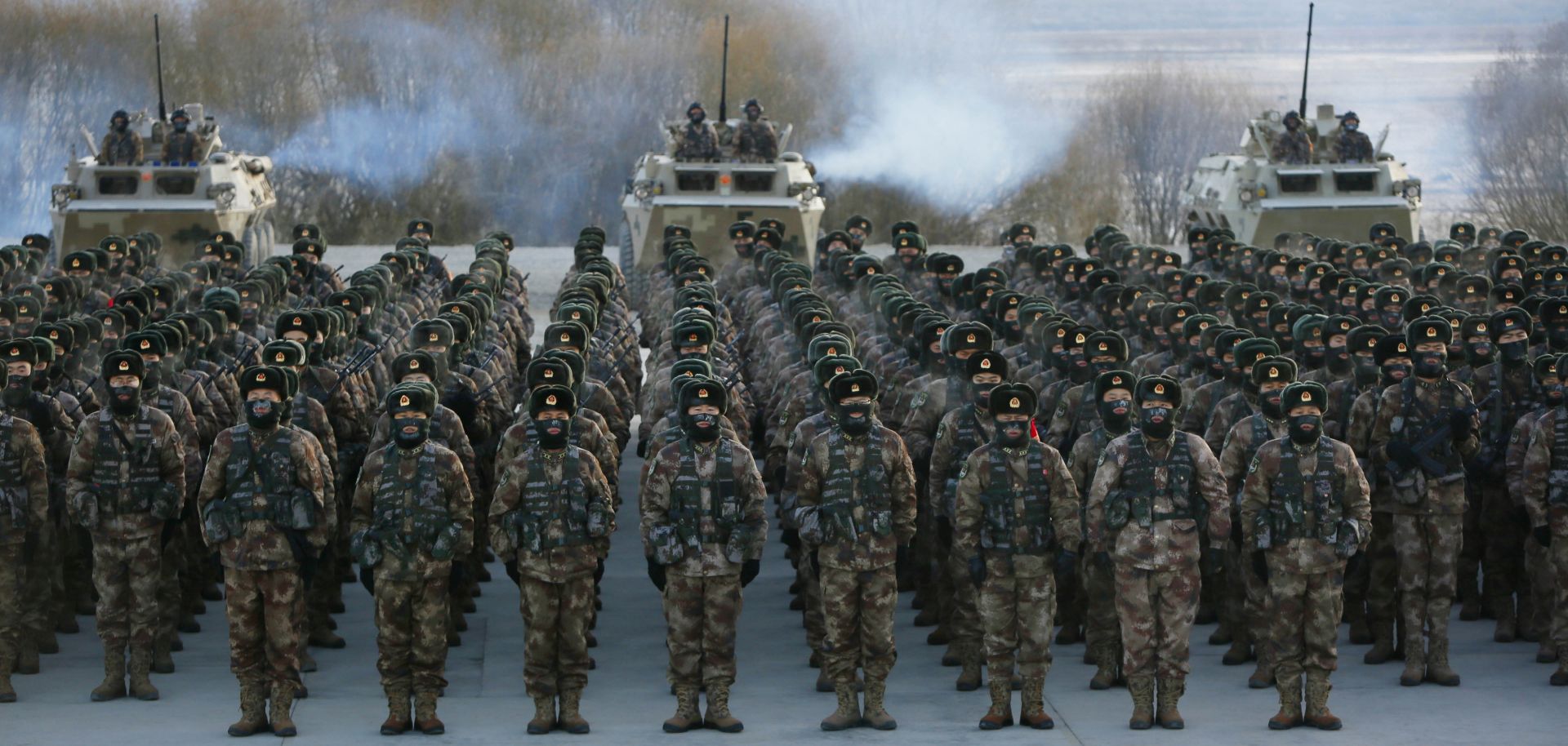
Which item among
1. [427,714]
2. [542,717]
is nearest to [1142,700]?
[542,717]

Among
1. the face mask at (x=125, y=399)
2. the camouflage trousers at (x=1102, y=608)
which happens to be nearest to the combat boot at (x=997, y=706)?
the camouflage trousers at (x=1102, y=608)

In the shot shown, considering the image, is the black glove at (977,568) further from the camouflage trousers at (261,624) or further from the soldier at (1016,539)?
the camouflage trousers at (261,624)

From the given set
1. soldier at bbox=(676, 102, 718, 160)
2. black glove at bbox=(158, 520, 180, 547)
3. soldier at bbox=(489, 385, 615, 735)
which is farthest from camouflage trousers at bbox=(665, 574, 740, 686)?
soldier at bbox=(676, 102, 718, 160)

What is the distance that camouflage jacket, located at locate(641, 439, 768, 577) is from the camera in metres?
10.4

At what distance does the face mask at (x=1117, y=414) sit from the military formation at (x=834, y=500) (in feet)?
0.07

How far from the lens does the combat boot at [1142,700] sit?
10.4m

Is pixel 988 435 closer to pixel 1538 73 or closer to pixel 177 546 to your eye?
pixel 177 546

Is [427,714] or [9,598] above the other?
[9,598]

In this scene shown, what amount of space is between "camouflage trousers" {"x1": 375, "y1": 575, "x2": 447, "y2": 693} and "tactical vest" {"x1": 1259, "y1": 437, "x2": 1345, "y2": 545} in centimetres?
342

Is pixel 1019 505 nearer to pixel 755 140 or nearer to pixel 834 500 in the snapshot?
pixel 834 500

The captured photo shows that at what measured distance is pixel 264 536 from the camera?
34.2 ft

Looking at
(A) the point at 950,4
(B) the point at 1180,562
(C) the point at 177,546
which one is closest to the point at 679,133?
(C) the point at 177,546

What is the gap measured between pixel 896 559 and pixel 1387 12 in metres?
98.5

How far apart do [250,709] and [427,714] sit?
0.72 m
